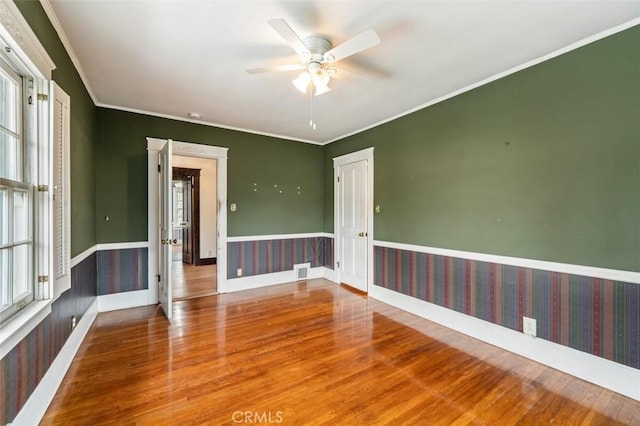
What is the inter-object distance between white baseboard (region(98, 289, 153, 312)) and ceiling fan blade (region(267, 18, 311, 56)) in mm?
3628

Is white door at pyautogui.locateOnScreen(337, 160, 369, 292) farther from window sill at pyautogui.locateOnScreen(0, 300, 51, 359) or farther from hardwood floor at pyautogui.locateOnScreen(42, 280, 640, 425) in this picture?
window sill at pyautogui.locateOnScreen(0, 300, 51, 359)

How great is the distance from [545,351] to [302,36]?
10.7ft

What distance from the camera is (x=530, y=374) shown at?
2.27 m

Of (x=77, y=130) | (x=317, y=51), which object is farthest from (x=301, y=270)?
(x=317, y=51)

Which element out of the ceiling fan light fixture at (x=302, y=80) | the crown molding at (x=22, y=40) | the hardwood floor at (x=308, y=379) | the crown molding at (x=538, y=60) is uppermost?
the crown molding at (x=538, y=60)

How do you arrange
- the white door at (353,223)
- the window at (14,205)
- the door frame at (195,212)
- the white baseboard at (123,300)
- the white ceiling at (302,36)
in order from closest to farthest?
the window at (14,205) < the white ceiling at (302,36) < the white baseboard at (123,300) < the white door at (353,223) < the door frame at (195,212)

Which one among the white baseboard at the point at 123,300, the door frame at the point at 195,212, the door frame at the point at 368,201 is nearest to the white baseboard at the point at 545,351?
the door frame at the point at 368,201

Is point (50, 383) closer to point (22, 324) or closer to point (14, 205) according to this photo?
point (22, 324)

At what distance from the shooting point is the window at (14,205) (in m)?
1.51

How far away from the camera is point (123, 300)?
144 inches

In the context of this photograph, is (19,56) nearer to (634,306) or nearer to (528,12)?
(528,12)

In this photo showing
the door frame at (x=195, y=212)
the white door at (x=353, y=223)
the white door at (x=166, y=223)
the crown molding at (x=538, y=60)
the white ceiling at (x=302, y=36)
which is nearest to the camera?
the white ceiling at (x=302, y=36)

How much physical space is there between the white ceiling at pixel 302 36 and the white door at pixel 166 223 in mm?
720

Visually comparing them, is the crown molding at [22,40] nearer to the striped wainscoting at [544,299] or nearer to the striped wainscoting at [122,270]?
the striped wainscoting at [122,270]
